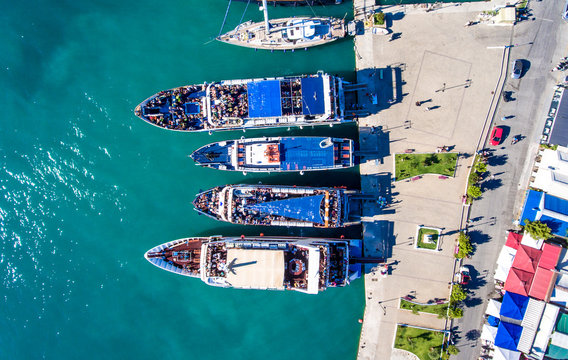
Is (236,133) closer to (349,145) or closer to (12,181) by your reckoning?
(349,145)

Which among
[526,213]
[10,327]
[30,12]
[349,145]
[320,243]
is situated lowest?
[10,327]

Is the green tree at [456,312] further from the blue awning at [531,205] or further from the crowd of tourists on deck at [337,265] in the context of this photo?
the crowd of tourists on deck at [337,265]

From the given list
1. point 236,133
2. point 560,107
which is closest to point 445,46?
point 560,107

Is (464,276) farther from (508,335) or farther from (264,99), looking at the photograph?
(264,99)

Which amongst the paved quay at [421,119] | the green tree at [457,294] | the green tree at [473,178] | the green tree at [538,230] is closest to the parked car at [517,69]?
the paved quay at [421,119]

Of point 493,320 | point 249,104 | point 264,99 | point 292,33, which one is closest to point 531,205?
point 493,320
